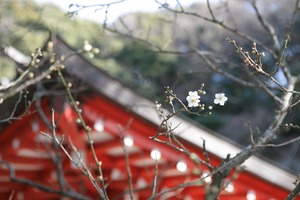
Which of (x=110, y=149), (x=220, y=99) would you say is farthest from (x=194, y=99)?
(x=110, y=149)

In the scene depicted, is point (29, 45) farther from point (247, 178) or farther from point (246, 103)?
point (247, 178)

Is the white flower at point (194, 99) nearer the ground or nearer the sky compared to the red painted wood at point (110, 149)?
nearer the ground

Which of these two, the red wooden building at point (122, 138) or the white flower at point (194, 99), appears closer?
the white flower at point (194, 99)

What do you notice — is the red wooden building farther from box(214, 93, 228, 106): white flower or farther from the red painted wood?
box(214, 93, 228, 106): white flower

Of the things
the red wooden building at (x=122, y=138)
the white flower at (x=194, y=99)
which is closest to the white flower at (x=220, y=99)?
the white flower at (x=194, y=99)

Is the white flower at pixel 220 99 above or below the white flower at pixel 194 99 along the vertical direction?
above

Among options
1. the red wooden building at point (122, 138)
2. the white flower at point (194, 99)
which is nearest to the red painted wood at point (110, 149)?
the red wooden building at point (122, 138)

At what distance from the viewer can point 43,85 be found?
2.70 meters

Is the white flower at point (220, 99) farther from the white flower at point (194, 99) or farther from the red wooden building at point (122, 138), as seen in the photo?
the red wooden building at point (122, 138)

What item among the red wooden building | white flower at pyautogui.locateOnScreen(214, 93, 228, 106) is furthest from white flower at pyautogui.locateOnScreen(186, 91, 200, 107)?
the red wooden building

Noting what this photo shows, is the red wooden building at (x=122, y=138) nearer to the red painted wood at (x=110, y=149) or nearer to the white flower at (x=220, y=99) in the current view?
the red painted wood at (x=110, y=149)

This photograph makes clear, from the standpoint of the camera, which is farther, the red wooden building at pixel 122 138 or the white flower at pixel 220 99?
the red wooden building at pixel 122 138

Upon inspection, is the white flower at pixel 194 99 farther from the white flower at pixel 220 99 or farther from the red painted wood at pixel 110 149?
the red painted wood at pixel 110 149

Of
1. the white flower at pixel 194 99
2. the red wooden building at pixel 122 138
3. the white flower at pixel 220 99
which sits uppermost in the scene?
the red wooden building at pixel 122 138
